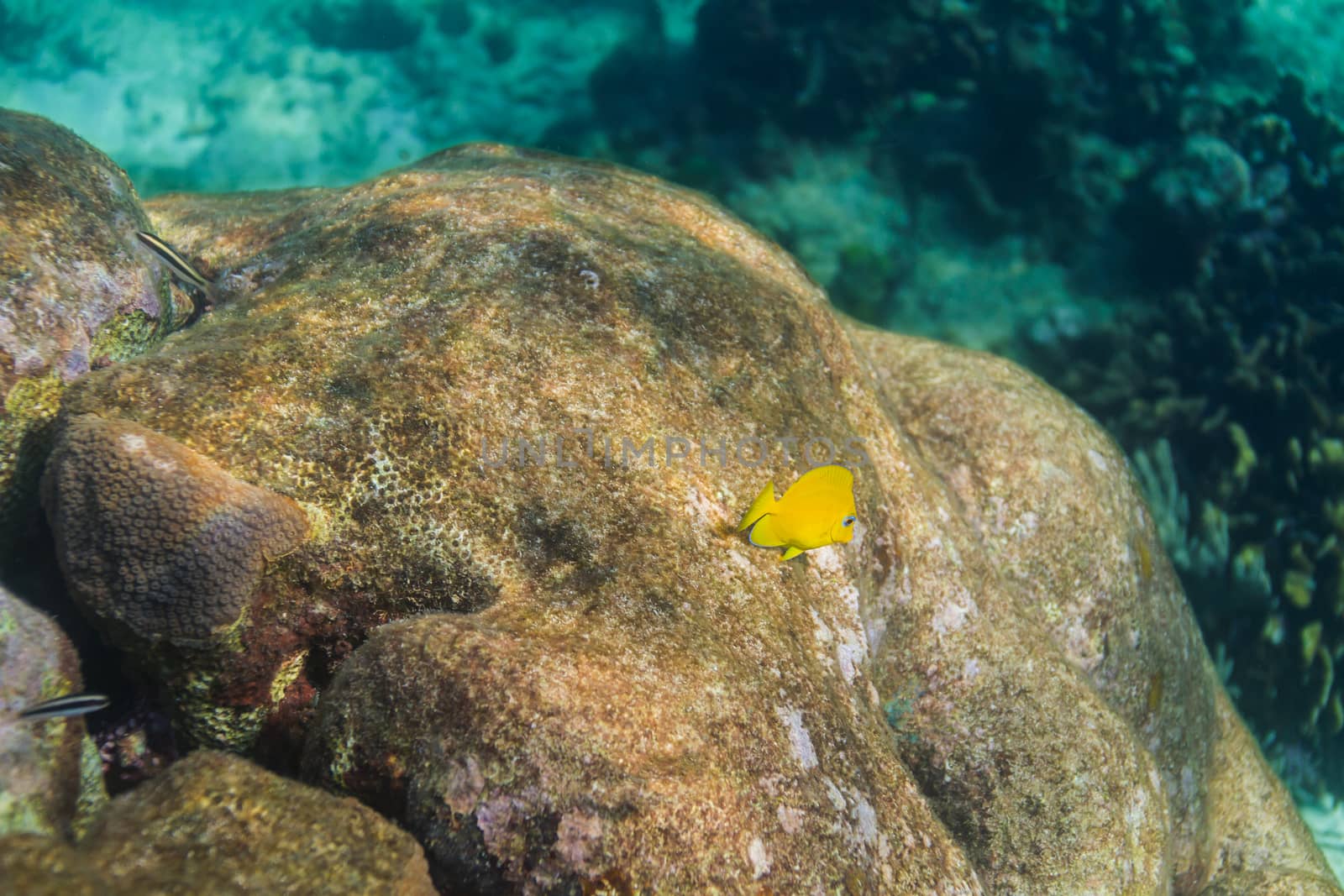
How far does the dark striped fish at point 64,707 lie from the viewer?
71.2 inches

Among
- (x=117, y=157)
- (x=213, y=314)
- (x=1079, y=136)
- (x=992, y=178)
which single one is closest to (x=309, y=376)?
(x=213, y=314)

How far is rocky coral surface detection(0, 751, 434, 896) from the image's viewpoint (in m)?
1.42

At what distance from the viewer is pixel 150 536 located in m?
1.92

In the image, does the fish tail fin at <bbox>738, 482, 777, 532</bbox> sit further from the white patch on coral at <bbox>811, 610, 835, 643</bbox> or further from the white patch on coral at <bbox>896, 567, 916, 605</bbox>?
the white patch on coral at <bbox>896, 567, 916, 605</bbox>

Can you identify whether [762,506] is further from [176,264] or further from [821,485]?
[176,264]

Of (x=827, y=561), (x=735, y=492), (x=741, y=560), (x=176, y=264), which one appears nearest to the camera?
(x=741, y=560)

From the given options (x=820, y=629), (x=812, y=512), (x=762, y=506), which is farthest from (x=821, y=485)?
(x=820, y=629)

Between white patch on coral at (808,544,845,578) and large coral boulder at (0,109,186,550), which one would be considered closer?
large coral boulder at (0,109,186,550)

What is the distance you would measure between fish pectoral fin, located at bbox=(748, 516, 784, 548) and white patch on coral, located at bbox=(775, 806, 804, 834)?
29.9 inches

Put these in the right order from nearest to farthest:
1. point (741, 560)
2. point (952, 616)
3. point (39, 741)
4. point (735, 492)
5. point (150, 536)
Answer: point (39, 741)
point (150, 536)
point (741, 560)
point (735, 492)
point (952, 616)

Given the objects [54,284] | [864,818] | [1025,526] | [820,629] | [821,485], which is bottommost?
[1025,526]

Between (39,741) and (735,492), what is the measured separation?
215cm

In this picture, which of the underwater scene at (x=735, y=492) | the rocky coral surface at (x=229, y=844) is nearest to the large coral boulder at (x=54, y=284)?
the underwater scene at (x=735, y=492)

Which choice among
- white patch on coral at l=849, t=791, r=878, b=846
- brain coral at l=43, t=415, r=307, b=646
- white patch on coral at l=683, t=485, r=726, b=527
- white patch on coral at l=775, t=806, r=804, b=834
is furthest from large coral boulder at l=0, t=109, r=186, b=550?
white patch on coral at l=849, t=791, r=878, b=846
